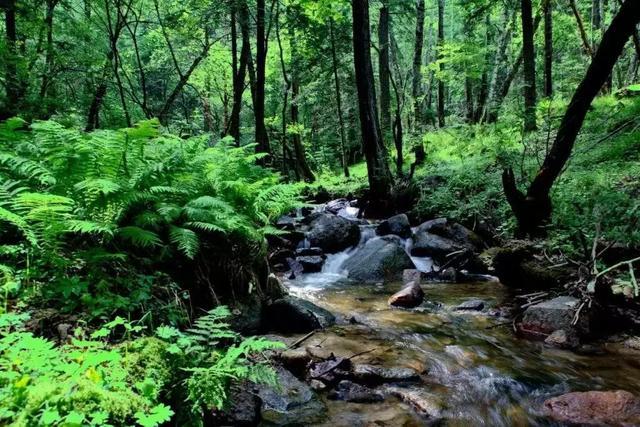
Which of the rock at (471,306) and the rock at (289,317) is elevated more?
the rock at (289,317)

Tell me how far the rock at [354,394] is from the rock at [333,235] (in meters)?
7.15

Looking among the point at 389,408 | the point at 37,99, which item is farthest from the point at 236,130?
the point at 389,408

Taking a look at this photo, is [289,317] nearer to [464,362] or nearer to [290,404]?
[290,404]

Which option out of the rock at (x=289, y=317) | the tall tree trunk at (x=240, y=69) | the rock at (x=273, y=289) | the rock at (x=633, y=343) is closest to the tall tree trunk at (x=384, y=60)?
the tall tree trunk at (x=240, y=69)

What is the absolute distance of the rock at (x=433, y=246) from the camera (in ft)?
33.5

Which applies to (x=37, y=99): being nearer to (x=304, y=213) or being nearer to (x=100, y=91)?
(x=100, y=91)

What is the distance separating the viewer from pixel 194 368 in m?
2.70

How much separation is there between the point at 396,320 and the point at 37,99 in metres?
9.59

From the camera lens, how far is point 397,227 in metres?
11.8

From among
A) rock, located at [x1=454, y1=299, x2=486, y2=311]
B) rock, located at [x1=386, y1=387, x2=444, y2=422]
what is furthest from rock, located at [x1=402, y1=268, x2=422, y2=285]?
rock, located at [x1=386, y1=387, x2=444, y2=422]

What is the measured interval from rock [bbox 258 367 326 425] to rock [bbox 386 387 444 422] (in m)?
0.81

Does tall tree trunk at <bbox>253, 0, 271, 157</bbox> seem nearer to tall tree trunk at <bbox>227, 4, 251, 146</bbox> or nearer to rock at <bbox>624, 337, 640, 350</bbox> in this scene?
tall tree trunk at <bbox>227, 4, 251, 146</bbox>

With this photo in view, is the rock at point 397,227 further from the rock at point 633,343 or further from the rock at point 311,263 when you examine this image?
the rock at point 633,343

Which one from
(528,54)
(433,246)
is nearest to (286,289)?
(433,246)
